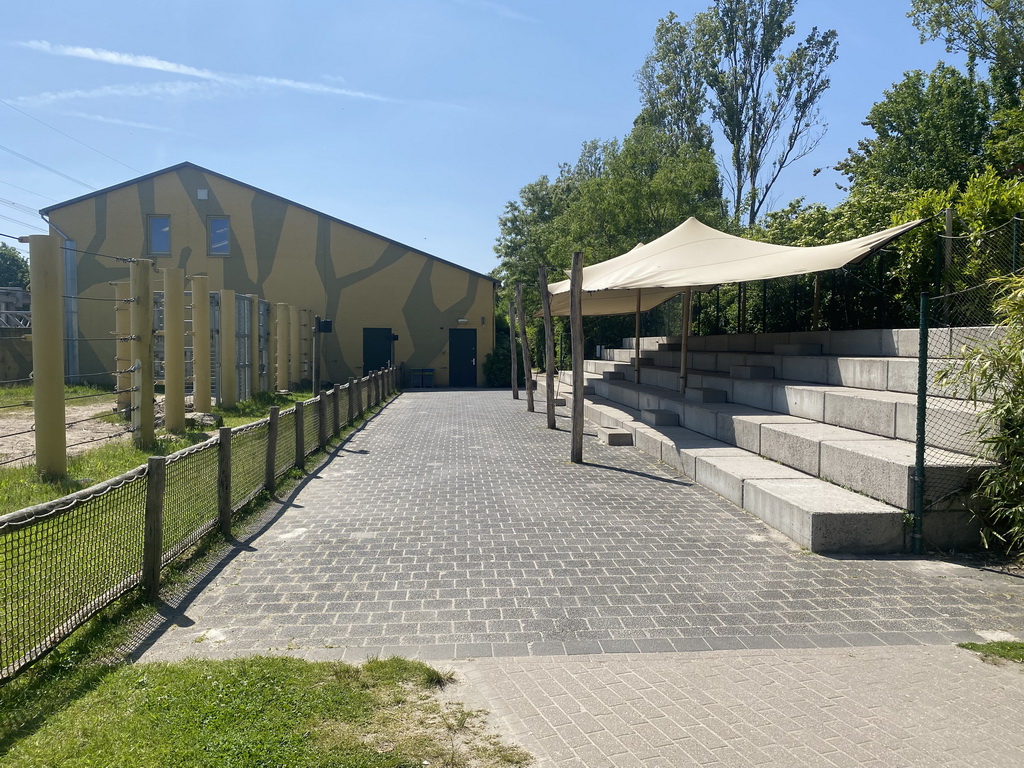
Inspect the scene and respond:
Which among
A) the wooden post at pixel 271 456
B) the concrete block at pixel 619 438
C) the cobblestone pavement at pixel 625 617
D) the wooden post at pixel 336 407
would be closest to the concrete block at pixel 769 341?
the concrete block at pixel 619 438

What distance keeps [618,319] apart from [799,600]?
23877 millimetres

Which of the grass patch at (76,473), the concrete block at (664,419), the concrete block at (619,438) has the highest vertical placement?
the concrete block at (664,419)

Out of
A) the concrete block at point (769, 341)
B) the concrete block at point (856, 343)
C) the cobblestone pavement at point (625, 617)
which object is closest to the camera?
the cobblestone pavement at point (625, 617)

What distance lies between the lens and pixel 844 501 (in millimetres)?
6871

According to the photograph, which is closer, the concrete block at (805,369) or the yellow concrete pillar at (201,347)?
the concrete block at (805,369)

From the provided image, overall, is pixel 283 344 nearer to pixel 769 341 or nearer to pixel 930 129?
pixel 769 341

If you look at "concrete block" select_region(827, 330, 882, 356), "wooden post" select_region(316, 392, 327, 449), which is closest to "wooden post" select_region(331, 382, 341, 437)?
"wooden post" select_region(316, 392, 327, 449)

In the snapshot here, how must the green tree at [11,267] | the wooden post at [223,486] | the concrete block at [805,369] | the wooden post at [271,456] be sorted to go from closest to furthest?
the wooden post at [223,486], the wooden post at [271,456], the concrete block at [805,369], the green tree at [11,267]

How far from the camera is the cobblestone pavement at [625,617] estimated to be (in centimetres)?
357

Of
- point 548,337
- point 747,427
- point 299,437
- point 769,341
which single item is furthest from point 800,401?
point 299,437

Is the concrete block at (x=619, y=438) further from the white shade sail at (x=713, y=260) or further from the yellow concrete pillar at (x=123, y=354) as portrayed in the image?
the yellow concrete pillar at (x=123, y=354)

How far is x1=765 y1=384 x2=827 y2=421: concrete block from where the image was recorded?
10.1 metres

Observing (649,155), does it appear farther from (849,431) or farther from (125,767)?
(125,767)

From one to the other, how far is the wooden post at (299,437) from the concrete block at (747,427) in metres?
5.92
